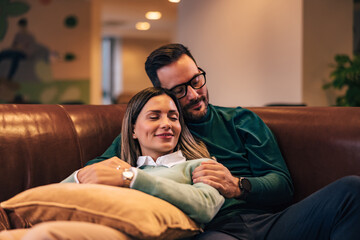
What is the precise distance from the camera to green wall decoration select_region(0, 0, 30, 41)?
244 inches

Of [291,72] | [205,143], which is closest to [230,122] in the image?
[205,143]

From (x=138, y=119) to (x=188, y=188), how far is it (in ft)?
1.41

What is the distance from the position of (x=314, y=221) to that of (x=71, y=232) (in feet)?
2.61

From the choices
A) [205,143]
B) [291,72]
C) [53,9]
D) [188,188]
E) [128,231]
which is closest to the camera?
[128,231]

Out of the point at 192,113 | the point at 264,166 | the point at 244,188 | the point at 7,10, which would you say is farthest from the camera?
the point at 7,10

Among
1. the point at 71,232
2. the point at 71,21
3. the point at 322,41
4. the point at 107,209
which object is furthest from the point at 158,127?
the point at 71,21

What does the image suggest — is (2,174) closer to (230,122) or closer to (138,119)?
(138,119)

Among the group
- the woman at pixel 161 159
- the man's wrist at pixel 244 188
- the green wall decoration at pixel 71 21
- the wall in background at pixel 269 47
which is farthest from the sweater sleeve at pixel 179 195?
the green wall decoration at pixel 71 21

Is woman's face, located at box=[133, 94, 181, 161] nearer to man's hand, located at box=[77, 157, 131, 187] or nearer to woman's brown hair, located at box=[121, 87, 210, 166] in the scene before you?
woman's brown hair, located at box=[121, 87, 210, 166]

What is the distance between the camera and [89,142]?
74.7 inches

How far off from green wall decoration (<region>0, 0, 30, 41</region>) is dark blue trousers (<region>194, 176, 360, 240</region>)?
19.1 ft

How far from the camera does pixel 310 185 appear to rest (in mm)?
1785

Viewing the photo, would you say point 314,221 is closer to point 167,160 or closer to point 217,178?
point 217,178

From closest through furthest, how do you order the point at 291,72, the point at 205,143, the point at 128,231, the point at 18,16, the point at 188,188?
the point at 128,231, the point at 188,188, the point at 205,143, the point at 291,72, the point at 18,16
